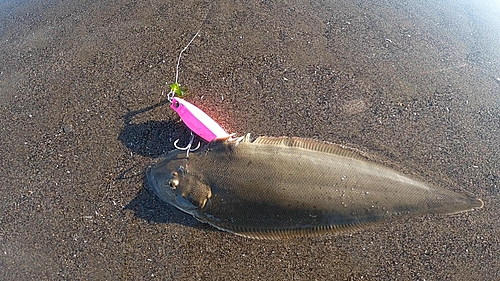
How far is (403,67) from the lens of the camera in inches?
171

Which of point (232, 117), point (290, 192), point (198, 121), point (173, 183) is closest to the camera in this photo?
point (290, 192)

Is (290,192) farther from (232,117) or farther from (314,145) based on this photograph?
(232,117)

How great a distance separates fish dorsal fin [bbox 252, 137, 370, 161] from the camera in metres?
3.73

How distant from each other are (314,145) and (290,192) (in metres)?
0.59

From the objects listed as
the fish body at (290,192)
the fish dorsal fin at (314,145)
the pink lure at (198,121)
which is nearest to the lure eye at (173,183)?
the fish body at (290,192)

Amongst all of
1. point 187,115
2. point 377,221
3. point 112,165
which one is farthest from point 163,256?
point 377,221

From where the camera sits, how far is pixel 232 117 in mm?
4039

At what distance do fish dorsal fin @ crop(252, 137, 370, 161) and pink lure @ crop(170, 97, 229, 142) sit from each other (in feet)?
1.30

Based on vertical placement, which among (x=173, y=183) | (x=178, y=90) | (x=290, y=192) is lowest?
(x=173, y=183)

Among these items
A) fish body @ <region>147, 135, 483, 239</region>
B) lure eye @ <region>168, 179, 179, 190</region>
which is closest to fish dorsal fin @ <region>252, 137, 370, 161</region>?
fish body @ <region>147, 135, 483, 239</region>

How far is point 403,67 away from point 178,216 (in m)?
2.91

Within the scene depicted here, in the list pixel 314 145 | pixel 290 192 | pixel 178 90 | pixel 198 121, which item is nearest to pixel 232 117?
pixel 198 121

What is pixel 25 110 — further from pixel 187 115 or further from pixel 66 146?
pixel 187 115

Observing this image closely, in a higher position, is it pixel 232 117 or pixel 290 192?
pixel 232 117
